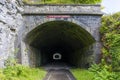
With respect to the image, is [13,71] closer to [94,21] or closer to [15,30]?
[15,30]

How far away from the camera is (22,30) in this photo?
21.0m

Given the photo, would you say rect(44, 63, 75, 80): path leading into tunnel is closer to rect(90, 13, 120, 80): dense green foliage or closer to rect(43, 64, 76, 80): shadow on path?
rect(43, 64, 76, 80): shadow on path

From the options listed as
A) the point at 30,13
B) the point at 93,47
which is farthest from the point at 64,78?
the point at 30,13

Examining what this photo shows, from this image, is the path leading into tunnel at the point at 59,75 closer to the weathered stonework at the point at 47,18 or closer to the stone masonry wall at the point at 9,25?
the weathered stonework at the point at 47,18

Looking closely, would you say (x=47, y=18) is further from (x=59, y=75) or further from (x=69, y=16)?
(x=59, y=75)

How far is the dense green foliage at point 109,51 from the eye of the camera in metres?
16.0

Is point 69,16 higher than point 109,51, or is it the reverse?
point 69,16

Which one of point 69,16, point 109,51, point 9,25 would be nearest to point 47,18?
point 69,16

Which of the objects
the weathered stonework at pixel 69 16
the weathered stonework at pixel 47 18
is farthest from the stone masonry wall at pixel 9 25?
the weathered stonework at pixel 69 16

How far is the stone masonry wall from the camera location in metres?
15.1

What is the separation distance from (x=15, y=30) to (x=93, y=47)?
6633mm

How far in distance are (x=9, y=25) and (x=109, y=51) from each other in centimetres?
682

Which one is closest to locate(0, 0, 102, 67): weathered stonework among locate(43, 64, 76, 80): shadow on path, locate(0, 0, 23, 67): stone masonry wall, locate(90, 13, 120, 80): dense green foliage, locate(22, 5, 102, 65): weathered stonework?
locate(22, 5, 102, 65): weathered stonework

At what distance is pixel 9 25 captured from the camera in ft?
55.7
